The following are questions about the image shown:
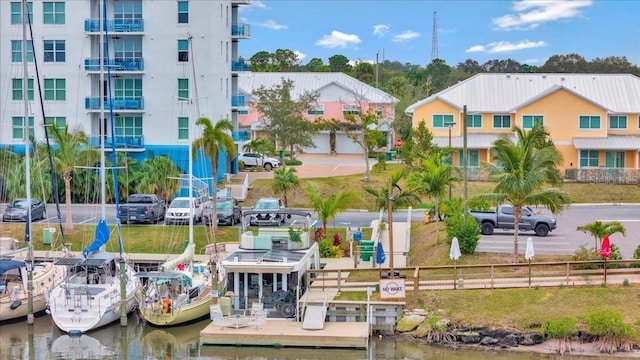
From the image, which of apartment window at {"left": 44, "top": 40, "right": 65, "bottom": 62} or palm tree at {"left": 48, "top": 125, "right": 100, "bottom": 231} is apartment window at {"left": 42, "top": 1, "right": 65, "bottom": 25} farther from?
palm tree at {"left": 48, "top": 125, "right": 100, "bottom": 231}

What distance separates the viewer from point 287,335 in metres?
31.4

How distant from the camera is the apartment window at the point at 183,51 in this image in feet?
209

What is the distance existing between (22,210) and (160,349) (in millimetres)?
21144

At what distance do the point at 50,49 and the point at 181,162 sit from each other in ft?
41.1

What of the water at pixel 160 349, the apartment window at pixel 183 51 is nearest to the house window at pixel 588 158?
the apartment window at pixel 183 51

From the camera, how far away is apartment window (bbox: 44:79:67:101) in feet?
212

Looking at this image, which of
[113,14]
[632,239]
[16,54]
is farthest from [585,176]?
[16,54]

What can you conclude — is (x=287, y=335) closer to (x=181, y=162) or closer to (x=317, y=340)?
(x=317, y=340)

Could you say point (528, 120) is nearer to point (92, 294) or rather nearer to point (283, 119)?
point (283, 119)

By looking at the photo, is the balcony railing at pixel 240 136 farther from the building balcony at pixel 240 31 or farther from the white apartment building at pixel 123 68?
the building balcony at pixel 240 31

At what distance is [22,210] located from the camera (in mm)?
50125

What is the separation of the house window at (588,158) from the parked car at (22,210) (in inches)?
1519

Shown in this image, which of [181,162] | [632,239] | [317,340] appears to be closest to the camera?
[317,340]

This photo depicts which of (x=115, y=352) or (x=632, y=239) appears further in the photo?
(x=632, y=239)
